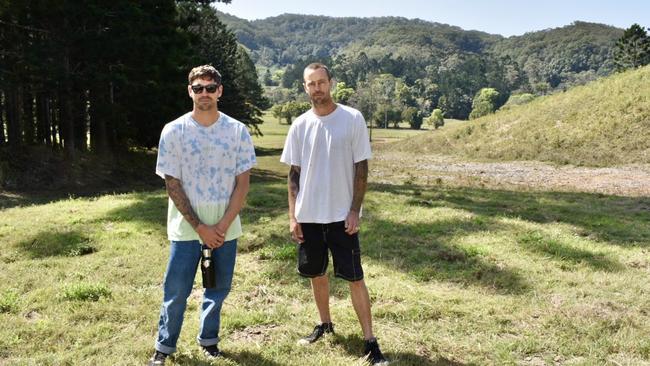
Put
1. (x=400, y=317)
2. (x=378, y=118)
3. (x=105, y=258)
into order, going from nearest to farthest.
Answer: (x=400, y=317) → (x=105, y=258) → (x=378, y=118)

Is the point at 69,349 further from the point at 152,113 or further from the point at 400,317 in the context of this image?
the point at 152,113

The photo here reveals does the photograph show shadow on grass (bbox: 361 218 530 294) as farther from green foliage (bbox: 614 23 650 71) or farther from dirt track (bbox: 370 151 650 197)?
green foliage (bbox: 614 23 650 71)

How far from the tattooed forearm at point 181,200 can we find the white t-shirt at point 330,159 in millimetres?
904

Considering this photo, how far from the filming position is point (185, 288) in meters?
4.07

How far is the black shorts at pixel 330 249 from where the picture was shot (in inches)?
167

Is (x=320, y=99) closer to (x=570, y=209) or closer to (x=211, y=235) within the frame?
(x=211, y=235)

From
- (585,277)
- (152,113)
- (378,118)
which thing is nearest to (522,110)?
(152,113)

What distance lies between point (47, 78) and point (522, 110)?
1253 inches

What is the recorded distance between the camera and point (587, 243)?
8.30 meters

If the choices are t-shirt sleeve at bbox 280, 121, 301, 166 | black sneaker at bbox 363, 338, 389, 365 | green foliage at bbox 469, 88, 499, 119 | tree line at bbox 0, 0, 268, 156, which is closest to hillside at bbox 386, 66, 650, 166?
tree line at bbox 0, 0, 268, 156

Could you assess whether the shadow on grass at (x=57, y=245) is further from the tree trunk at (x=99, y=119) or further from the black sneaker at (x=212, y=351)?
the tree trunk at (x=99, y=119)

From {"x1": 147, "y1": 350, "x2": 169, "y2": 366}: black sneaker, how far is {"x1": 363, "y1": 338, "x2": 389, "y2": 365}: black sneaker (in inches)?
66.6

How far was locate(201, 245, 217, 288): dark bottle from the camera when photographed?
404 cm

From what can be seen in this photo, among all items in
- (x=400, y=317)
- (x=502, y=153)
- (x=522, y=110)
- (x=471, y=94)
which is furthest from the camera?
(x=471, y=94)
